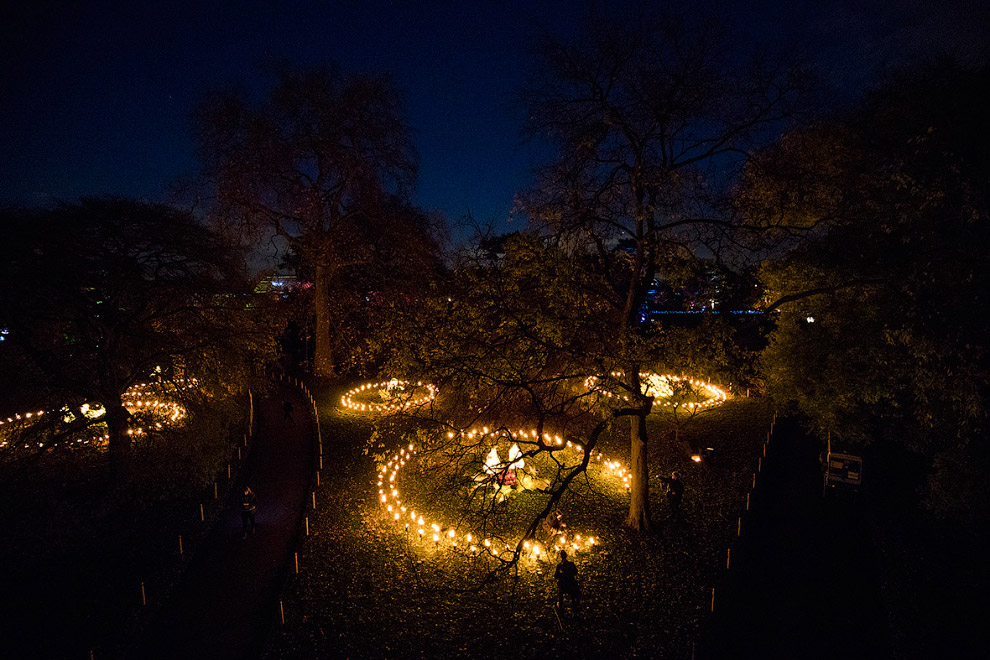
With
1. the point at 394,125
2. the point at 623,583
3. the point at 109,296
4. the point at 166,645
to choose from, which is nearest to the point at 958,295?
the point at 623,583

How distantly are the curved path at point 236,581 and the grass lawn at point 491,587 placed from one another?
0.56m

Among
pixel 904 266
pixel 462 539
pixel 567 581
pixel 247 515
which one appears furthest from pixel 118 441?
pixel 904 266

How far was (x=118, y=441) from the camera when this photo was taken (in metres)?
13.4

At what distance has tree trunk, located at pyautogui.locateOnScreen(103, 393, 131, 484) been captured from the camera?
1303cm

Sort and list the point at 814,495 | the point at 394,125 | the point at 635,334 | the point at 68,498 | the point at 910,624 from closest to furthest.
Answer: the point at 910,624
the point at 635,334
the point at 68,498
the point at 814,495
the point at 394,125

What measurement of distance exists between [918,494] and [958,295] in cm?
787

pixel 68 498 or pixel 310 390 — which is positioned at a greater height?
pixel 310 390

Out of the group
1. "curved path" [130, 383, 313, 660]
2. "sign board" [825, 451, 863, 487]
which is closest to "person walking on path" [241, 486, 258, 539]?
"curved path" [130, 383, 313, 660]

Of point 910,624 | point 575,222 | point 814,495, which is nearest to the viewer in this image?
point 910,624

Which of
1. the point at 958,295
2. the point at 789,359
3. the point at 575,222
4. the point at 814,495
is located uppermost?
the point at 575,222

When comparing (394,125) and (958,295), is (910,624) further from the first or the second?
(394,125)

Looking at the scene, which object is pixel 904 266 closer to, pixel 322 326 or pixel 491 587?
pixel 491 587

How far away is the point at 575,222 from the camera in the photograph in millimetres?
10594

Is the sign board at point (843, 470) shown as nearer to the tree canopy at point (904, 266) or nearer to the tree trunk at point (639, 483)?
the tree canopy at point (904, 266)
